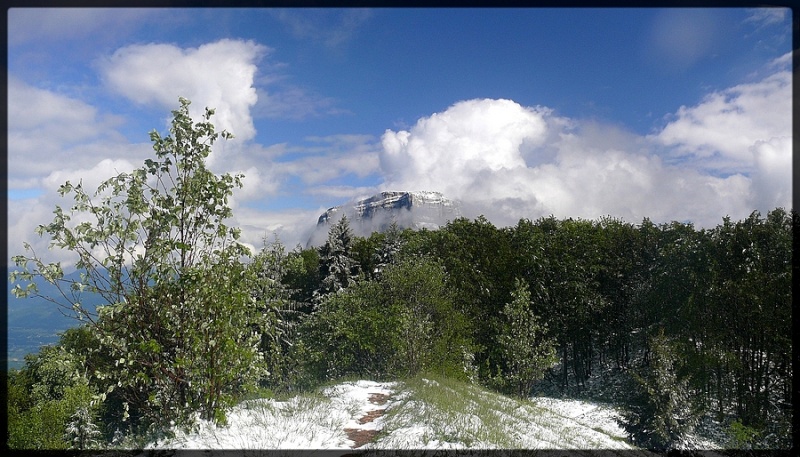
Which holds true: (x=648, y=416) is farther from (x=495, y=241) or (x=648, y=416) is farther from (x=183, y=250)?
(x=495, y=241)

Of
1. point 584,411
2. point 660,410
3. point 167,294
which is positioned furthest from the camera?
point 584,411

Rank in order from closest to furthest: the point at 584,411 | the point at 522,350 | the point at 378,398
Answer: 1. the point at 378,398
2. the point at 522,350
3. the point at 584,411

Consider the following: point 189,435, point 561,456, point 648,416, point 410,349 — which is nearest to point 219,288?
point 189,435

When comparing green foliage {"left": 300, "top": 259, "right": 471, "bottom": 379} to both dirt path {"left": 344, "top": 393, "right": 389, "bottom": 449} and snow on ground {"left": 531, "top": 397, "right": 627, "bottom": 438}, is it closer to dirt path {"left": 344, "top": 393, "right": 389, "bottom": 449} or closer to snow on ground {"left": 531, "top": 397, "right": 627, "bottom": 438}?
snow on ground {"left": 531, "top": 397, "right": 627, "bottom": 438}

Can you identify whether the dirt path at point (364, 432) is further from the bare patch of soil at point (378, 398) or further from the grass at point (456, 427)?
the bare patch of soil at point (378, 398)

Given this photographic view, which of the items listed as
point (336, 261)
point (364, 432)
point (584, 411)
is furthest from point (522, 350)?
point (364, 432)

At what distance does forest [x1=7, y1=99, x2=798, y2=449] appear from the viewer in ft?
23.1

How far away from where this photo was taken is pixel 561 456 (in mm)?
6703

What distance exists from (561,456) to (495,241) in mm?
28234

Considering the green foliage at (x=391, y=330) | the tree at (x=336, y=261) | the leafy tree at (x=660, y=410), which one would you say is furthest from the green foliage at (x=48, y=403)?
the leafy tree at (x=660, y=410)

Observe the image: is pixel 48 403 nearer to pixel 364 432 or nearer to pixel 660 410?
pixel 364 432

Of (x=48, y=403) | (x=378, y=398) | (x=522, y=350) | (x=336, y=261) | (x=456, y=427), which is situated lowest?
(x=48, y=403)

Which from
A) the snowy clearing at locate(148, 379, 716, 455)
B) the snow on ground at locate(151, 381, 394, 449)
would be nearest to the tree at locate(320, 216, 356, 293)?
the snowy clearing at locate(148, 379, 716, 455)

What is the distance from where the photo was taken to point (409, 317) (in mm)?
20797
